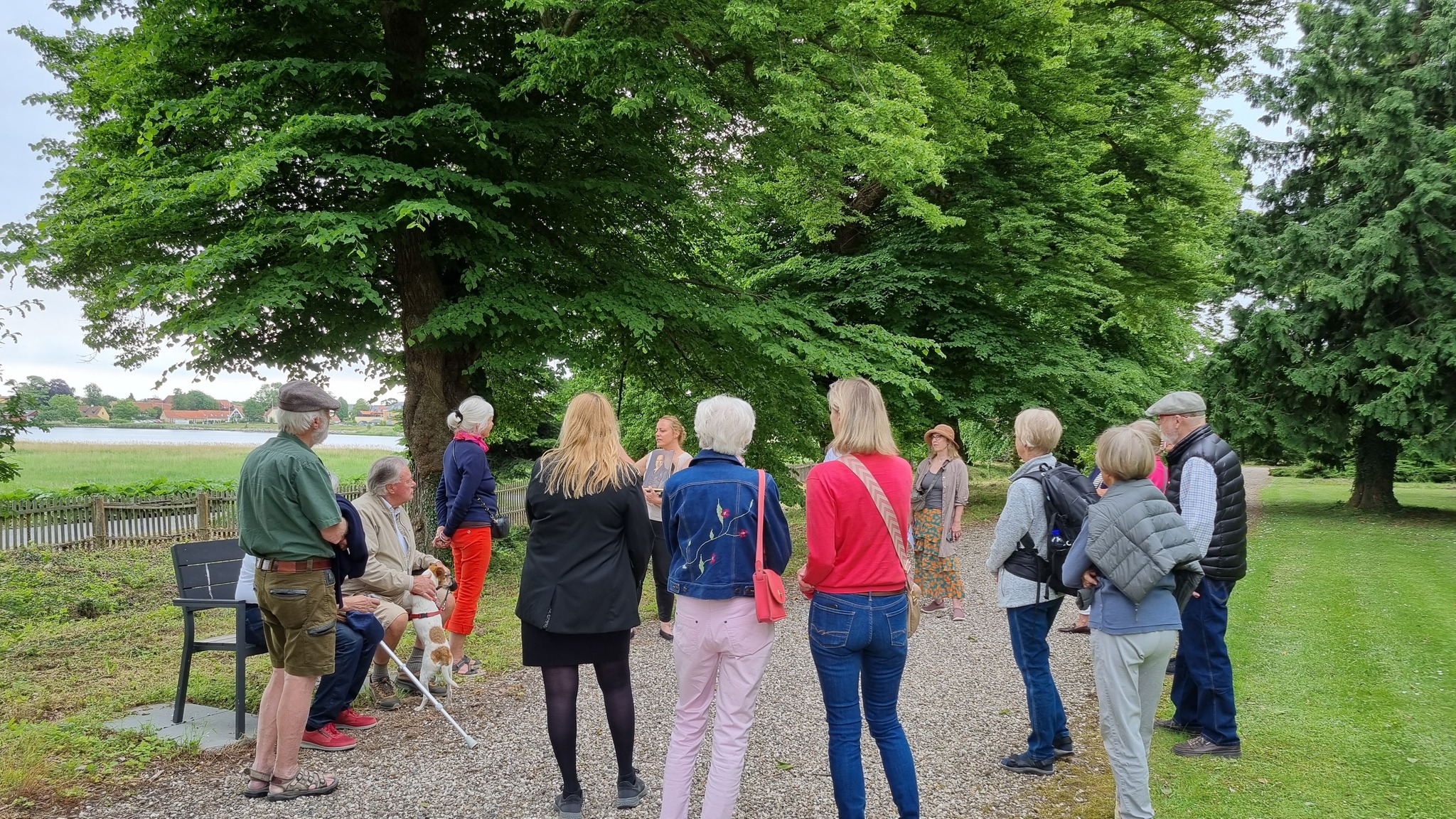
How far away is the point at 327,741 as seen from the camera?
4.74 m

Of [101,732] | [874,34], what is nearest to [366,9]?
[874,34]

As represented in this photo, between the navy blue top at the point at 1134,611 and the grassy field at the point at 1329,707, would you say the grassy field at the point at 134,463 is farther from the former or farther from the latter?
the navy blue top at the point at 1134,611

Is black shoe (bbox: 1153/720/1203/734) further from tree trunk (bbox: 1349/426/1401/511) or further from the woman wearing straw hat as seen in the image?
tree trunk (bbox: 1349/426/1401/511)

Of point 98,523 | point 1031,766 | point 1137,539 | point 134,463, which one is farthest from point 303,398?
point 134,463

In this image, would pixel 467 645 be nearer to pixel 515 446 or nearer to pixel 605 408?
pixel 605 408

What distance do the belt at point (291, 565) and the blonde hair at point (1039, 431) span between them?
3.81m

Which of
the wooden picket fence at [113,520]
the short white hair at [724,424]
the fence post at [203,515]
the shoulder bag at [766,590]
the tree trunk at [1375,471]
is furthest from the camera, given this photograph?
the tree trunk at [1375,471]

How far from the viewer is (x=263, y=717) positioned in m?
4.16

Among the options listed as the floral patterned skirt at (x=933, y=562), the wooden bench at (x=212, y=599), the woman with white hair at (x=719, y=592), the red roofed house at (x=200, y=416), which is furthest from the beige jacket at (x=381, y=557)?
the red roofed house at (x=200, y=416)

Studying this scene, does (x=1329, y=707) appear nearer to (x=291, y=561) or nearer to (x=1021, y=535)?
(x=1021, y=535)

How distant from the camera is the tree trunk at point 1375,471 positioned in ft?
68.8

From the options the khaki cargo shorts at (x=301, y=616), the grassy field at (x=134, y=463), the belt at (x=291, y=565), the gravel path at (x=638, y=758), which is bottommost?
the grassy field at (x=134, y=463)

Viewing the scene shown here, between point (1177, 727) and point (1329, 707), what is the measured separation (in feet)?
5.11

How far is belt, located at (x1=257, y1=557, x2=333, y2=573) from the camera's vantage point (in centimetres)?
399
